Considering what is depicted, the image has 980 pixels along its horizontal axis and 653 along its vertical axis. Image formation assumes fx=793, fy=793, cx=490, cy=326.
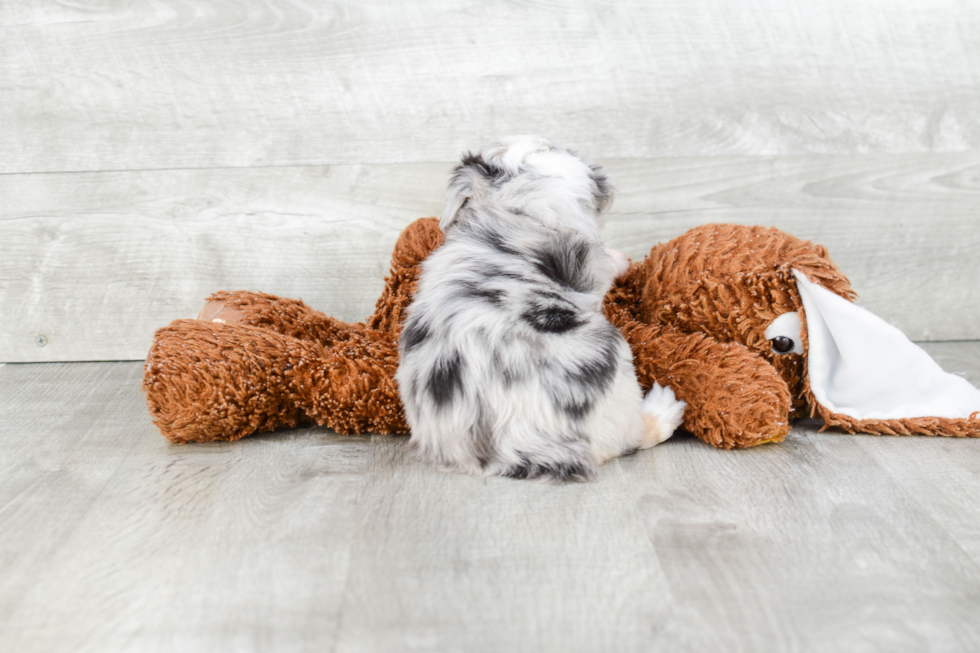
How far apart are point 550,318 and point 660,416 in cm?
45

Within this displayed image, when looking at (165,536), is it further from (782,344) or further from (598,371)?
(782,344)

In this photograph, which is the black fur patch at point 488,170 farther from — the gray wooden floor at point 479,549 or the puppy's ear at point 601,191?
the gray wooden floor at point 479,549

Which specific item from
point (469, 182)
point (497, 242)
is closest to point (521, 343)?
point (497, 242)

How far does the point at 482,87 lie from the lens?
2.78 metres

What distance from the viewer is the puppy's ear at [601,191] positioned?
7.18ft

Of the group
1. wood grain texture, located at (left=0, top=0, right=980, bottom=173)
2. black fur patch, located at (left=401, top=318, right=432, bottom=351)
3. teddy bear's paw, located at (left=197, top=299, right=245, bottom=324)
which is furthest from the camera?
wood grain texture, located at (left=0, top=0, right=980, bottom=173)

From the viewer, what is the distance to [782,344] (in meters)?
2.18

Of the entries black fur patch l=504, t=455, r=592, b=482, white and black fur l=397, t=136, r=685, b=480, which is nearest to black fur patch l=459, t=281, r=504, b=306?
white and black fur l=397, t=136, r=685, b=480

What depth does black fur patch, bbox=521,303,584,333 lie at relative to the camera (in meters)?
1.81

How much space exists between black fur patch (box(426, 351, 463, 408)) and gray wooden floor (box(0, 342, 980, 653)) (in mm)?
224

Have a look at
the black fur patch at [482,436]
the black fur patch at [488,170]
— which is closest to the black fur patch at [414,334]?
the black fur patch at [482,436]

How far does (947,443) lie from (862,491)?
1.49ft

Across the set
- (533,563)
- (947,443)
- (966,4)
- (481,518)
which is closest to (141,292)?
(481,518)

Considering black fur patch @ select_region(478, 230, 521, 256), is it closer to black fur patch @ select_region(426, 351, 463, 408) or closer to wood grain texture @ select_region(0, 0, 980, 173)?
black fur patch @ select_region(426, 351, 463, 408)
